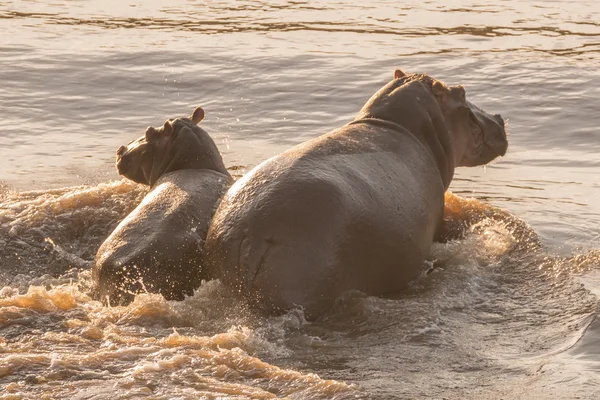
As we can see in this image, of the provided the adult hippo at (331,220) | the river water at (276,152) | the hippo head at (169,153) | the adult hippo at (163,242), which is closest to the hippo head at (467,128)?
the river water at (276,152)

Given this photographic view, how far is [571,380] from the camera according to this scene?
6062 mm

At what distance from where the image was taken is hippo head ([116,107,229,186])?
30.7 feet

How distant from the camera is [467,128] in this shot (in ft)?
30.7

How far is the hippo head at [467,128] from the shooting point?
360 inches

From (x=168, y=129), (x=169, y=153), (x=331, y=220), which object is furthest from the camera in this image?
(x=168, y=129)

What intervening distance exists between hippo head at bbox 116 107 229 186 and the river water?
272 mm

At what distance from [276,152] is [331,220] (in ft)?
17.0

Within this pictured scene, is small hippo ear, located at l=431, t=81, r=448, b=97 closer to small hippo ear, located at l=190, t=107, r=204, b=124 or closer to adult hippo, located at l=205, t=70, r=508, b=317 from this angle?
adult hippo, located at l=205, t=70, r=508, b=317

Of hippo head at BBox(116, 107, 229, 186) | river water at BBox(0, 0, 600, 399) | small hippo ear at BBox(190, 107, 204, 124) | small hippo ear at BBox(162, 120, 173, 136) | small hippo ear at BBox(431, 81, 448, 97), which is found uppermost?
small hippo ear at BBox(431, 81, 448, 97)

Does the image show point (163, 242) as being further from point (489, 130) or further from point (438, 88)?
point (489, 130)

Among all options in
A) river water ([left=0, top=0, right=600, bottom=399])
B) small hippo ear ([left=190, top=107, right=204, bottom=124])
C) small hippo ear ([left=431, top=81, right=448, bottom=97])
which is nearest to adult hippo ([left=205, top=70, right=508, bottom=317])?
river water ([left=0, top=0, right=600, bottom=399])

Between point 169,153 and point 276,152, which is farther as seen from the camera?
point 276,152

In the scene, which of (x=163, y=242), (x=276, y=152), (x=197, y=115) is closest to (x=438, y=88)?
(x=197, y=115)

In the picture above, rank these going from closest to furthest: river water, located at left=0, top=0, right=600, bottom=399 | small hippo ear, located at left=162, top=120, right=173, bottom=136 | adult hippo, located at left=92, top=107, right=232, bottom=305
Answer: river water, located at left=0, top=0, right=600, bottom=399, adult hippo, located at left=92, top=107, right=232, bottom=305, small hippo ear, located at left=162, top=120, right=173, bottom=136
